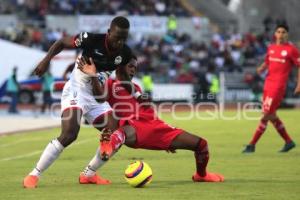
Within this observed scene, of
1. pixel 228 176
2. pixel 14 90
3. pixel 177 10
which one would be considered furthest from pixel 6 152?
pixel 177 10

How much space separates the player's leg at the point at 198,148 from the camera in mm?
11133

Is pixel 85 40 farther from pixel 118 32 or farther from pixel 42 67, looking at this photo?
pixel 42 67

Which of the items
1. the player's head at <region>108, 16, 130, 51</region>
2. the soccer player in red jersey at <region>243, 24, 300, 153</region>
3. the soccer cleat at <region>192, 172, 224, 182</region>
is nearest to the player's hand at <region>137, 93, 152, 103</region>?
the player's head at <region>108, 16, 130, 51</region>

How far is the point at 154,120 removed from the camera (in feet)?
36.6

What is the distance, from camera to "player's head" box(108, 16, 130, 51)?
10664 millimetres

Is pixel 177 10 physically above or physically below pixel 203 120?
above

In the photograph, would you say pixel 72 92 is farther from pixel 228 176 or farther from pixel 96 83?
pixel 228 176

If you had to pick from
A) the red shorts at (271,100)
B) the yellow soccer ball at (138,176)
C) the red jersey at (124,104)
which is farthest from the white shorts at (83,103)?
the red shorts at (271,100)

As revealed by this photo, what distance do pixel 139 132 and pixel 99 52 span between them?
1.13 metres

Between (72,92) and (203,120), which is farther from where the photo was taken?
(203,120)

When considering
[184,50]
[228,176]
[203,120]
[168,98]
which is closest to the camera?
[228,176]

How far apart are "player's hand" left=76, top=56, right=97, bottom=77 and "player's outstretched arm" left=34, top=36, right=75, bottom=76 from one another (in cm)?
23

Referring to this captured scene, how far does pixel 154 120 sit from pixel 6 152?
7.51 m

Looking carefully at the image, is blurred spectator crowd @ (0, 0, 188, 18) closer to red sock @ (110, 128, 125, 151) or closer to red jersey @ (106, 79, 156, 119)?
red jersey @ (106, 79, 156, 119)
